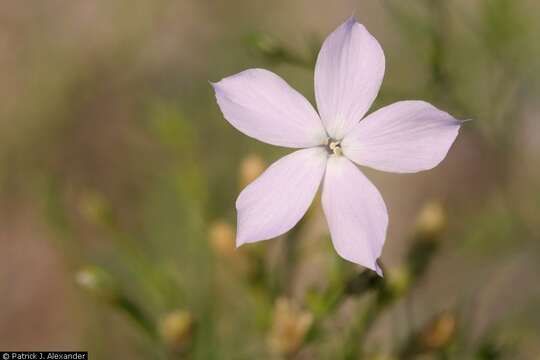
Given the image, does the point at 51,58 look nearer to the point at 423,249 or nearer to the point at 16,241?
the point at 16,241

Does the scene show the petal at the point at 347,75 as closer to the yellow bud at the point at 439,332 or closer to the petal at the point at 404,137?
the petal at the point at 404,137

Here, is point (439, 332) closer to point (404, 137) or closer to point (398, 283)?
point (398, 283)

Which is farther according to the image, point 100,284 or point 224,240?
point 224,240

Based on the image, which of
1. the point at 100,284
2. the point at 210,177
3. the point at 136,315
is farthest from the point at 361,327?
the point at 210,177

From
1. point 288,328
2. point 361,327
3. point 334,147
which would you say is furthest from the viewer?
point 361,327

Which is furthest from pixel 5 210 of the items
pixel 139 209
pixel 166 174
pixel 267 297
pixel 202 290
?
pixel 267 297

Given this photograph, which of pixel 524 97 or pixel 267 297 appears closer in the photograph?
pixel 267 297

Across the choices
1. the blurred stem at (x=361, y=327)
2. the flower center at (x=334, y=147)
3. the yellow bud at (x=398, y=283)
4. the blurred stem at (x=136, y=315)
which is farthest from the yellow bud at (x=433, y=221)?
the blurred stem at (x=136, y=315)
